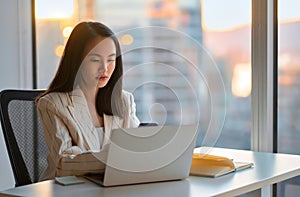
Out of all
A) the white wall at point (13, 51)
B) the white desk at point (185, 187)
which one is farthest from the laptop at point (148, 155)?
the white wall at point (13, 51)

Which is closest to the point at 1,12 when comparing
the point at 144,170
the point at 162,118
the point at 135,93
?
the point at 135,93

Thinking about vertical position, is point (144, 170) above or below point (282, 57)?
below

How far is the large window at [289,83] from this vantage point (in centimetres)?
226

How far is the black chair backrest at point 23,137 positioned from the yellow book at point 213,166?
2.16ft

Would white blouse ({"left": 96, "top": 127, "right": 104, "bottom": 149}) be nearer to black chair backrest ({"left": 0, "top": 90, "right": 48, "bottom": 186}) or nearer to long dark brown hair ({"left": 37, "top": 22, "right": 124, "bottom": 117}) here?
long dark brown hair ({"left": 37, "top": 22, "right": 124, "bottom": 117})

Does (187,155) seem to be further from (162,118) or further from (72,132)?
(72,132)

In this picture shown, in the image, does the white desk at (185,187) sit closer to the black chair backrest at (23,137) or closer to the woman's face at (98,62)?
the black chair backrest at (23,137)

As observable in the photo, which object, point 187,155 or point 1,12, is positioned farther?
point 1,12

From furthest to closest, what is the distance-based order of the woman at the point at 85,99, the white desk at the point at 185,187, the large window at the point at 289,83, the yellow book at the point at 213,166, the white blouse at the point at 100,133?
the large window at the point at 289,83 → the white blouse at the point at 100,133 → the woman at the point at 85,99 → the yellow book at the point at 213,166 → the white desk at the point at 185,187

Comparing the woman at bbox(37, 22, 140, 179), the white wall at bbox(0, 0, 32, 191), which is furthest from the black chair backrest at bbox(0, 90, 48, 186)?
the white wall at bbox(0, 0, 32, 191)

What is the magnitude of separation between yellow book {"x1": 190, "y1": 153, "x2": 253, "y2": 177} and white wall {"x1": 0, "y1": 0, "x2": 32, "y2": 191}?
68.5 inches

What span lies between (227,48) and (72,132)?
995 mm

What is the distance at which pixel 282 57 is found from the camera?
7.58 ft

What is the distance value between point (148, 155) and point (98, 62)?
605mm
